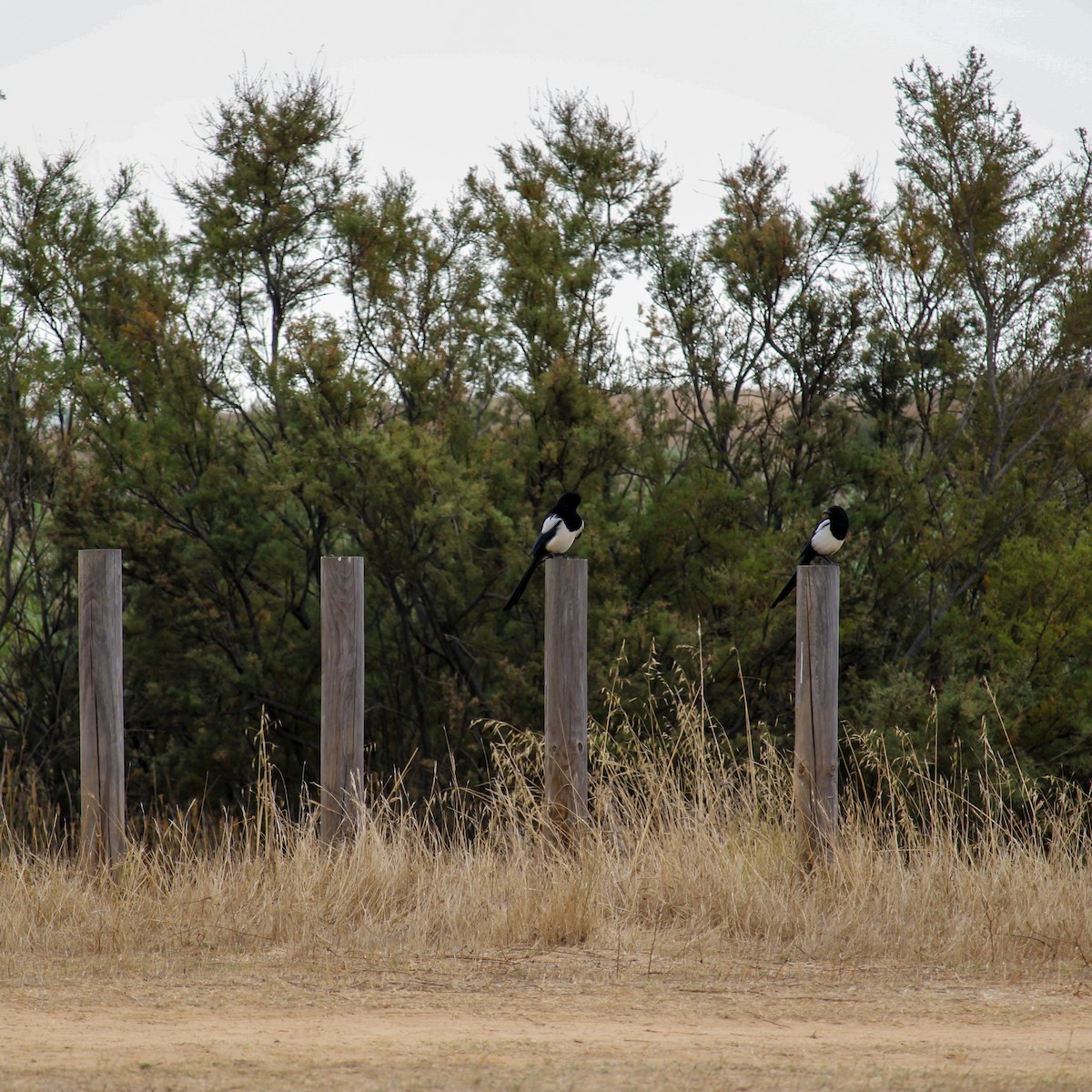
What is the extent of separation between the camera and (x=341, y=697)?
21.9 ft

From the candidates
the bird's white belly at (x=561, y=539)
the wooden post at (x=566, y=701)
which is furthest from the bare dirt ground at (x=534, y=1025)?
the bird's white belly at (x=561, y=539)

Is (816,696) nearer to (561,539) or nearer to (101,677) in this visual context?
(561,539)

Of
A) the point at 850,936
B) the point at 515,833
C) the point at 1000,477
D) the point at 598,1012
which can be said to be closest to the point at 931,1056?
the point at 598,1012

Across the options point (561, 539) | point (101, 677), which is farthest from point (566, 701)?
point (101, 677)

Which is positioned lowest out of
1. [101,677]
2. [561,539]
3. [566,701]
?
[566,701]

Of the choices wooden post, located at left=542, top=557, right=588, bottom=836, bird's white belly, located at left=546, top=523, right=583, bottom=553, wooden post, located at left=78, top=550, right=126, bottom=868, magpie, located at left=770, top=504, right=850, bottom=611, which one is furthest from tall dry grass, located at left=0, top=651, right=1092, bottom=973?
bird's white belly, located at left=546, top=523, right=583, bottom=553

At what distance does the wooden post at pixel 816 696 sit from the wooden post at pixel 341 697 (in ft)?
6.85

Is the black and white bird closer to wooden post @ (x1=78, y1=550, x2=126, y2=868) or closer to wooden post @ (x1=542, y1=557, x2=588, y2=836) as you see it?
wooden post @ (x1=542, y1=557, x2=588, y2=836)

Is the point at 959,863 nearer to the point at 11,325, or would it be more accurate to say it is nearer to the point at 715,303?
the point at 715,303

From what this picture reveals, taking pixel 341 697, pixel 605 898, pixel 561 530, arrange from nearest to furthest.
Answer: pixel 605 898
pixel 341 697
pixel 561 530

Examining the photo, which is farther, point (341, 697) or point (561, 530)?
point (561, 530)

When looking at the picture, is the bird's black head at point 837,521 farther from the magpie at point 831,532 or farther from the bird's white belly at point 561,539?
the bird's white belly at point 561,539

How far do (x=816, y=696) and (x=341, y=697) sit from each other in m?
2.26

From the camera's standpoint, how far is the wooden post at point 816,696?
20.8 feet
